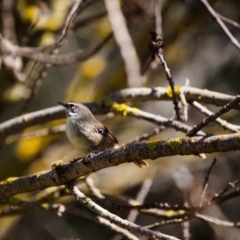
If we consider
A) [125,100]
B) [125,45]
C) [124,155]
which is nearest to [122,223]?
[124,155]

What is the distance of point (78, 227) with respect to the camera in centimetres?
861

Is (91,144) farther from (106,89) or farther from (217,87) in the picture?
(217,87)

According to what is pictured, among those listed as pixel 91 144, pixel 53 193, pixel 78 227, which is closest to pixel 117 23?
pixel 91 144

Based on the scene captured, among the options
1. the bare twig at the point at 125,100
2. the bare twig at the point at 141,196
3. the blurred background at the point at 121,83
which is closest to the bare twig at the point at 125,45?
the bare twig at the point at 125,100

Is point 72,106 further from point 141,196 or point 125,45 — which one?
point 141,196

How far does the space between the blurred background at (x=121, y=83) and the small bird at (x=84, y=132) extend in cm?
52

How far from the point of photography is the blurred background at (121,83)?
234 inches

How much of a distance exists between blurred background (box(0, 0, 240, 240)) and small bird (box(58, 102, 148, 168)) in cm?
52

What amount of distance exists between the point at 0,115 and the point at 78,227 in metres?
2.91

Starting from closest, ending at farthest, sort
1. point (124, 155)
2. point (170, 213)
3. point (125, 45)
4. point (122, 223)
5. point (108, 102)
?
point (124, 155)
point (122, 223)
point (170, 213)
point (108, 102)
point (125, 45)

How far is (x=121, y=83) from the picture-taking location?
6.34 meters

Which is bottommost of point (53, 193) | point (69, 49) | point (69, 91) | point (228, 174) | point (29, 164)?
point (53, 193)

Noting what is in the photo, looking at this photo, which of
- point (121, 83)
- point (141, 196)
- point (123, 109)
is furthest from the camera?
point (121, 83)

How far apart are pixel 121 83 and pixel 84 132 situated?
6.12ft
